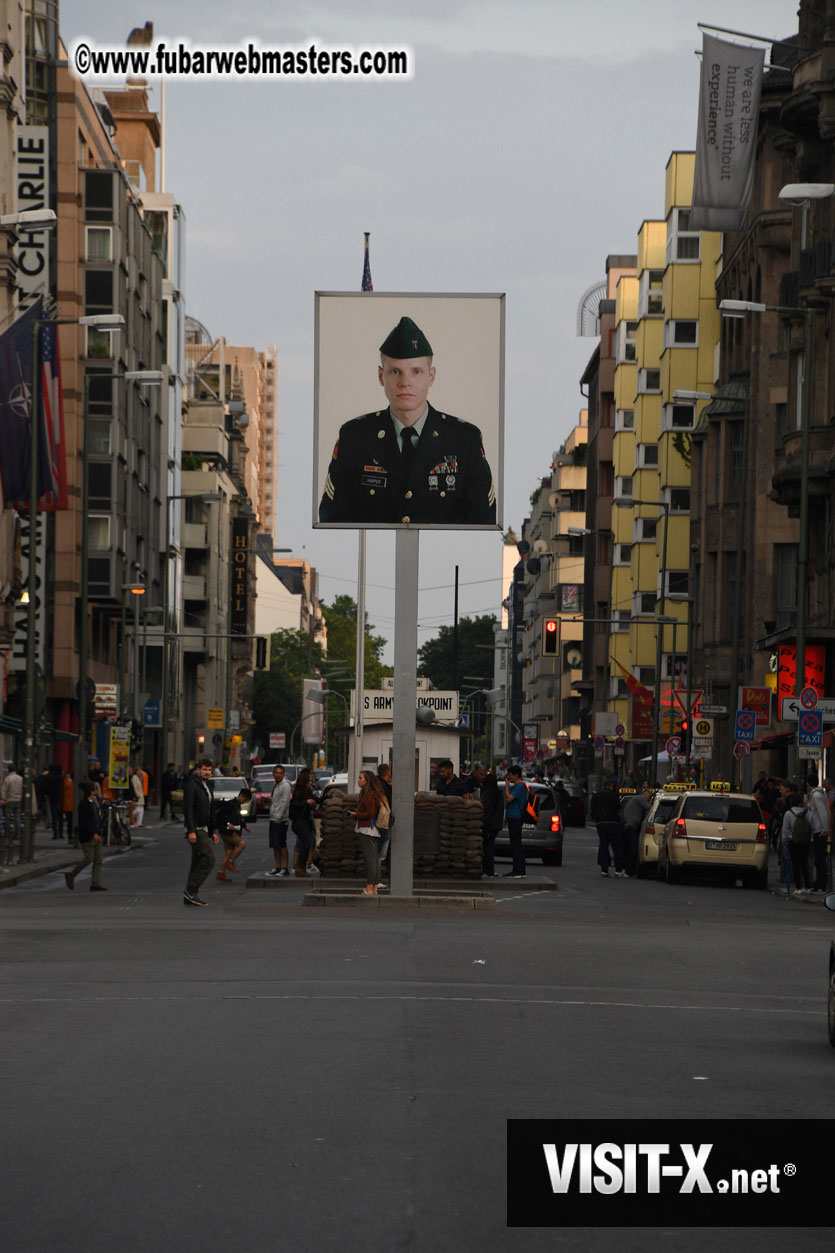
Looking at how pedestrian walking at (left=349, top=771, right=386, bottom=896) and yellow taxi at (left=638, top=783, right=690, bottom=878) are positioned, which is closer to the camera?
pedestrian walking at (left=349, top=771, right=386, bottom=896)

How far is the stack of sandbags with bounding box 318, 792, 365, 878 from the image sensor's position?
110 ft

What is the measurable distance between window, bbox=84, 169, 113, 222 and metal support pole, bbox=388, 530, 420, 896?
50294 mm

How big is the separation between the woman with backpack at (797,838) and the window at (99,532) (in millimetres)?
44137

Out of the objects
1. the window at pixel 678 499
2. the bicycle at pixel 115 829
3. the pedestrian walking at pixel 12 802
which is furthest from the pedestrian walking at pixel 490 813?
the window at pixel 678 499

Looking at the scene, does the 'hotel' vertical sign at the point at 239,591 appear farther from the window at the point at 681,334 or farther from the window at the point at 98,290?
the window at the point at 98,290

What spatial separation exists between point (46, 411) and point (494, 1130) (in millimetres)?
32737

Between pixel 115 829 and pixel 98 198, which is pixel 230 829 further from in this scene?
pixel 98 198

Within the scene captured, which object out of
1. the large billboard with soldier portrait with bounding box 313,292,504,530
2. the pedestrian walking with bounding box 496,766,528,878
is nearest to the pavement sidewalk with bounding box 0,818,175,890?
the pedestrian walking with bounding box 496,766,528,878

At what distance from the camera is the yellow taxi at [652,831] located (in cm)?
3991

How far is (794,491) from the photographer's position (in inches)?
2071

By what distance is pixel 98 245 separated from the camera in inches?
3034

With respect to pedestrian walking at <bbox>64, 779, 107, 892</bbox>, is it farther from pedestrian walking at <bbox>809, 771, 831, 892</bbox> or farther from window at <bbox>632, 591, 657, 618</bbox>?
window at <bbox>632, 591, 657, 618</bbox>

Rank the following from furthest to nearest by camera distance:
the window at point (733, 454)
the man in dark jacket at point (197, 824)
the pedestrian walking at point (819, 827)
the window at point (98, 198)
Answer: the window at point (98, 198) → the window at point (733, 454) → the pedestrian walking at point (819, 827) → the man in dark jacket at point (197, 824)

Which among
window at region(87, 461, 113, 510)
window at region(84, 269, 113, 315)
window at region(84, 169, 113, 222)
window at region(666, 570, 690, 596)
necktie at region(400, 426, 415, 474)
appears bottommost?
necktie at region(400, 426, 415, 474)
